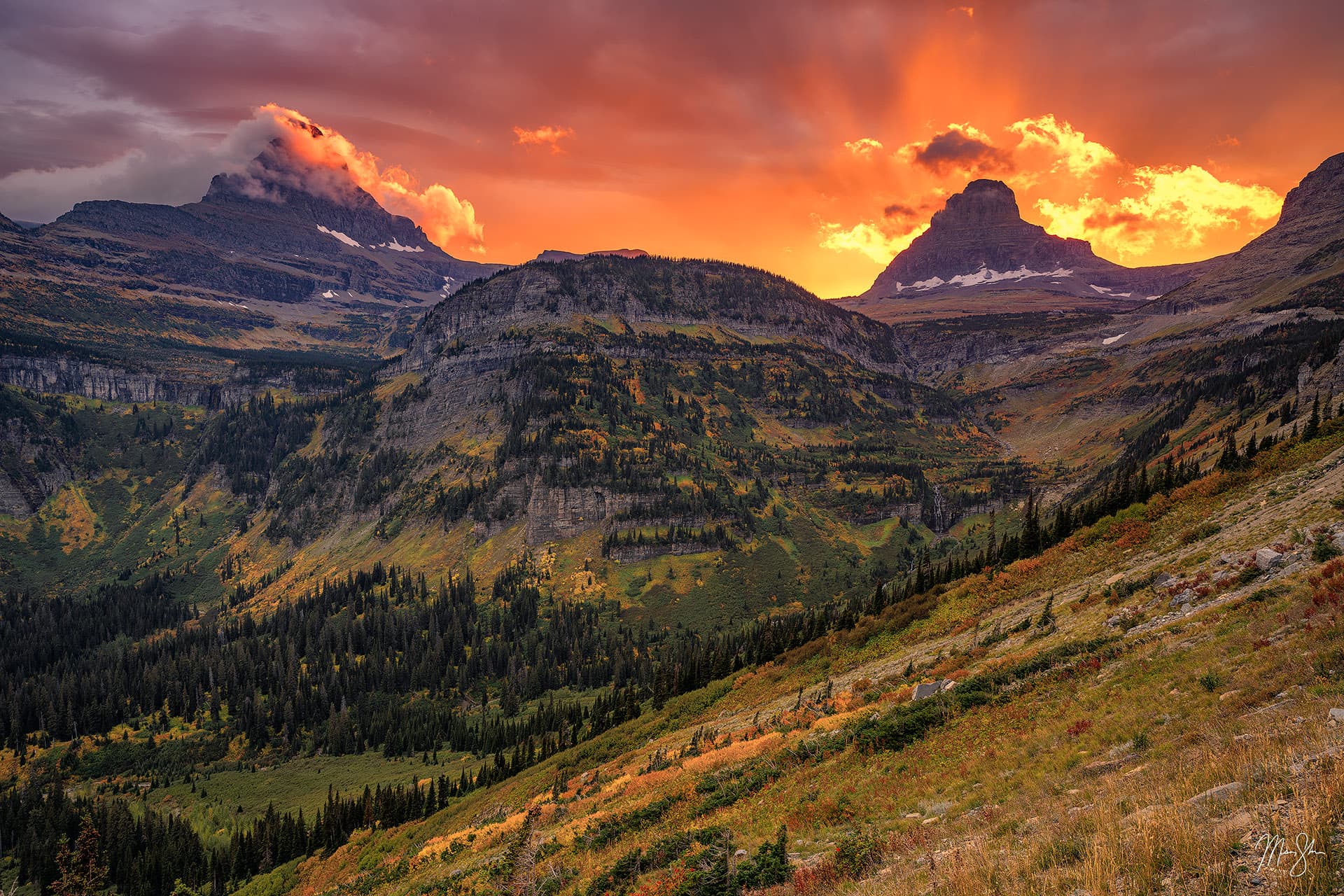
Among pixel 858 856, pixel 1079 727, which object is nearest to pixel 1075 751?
pixel 1079 727

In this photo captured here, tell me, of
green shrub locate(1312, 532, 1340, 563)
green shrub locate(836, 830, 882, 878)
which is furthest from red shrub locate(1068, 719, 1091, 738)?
green shrub locate(1312, 532, 1340, 563)

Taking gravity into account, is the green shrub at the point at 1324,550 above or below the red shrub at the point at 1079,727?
above

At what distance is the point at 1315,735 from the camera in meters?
11.6

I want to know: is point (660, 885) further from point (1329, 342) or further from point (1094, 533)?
point (1329, 342)

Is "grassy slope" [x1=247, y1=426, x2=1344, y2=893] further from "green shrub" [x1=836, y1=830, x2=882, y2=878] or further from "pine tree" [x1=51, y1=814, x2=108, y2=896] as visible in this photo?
"pine tree" [x1=51, y1=814, x2=108, y2=896]

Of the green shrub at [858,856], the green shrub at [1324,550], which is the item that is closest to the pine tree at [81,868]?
the green shrub at [858,856]

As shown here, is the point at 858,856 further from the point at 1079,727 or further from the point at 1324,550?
the point at 1324,550

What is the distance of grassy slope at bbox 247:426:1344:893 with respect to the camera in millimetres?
10008

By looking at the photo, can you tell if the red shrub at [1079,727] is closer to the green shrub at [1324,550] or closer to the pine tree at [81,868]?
the green shrub at [1324,550]

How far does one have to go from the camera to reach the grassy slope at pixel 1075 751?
32.8 ft

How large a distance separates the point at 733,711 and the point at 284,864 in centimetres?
9119

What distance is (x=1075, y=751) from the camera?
17.7 meters

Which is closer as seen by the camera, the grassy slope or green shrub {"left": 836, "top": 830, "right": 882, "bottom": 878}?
A: the grassy slope

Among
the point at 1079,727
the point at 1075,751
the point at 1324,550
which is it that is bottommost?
the point at 1079,727
